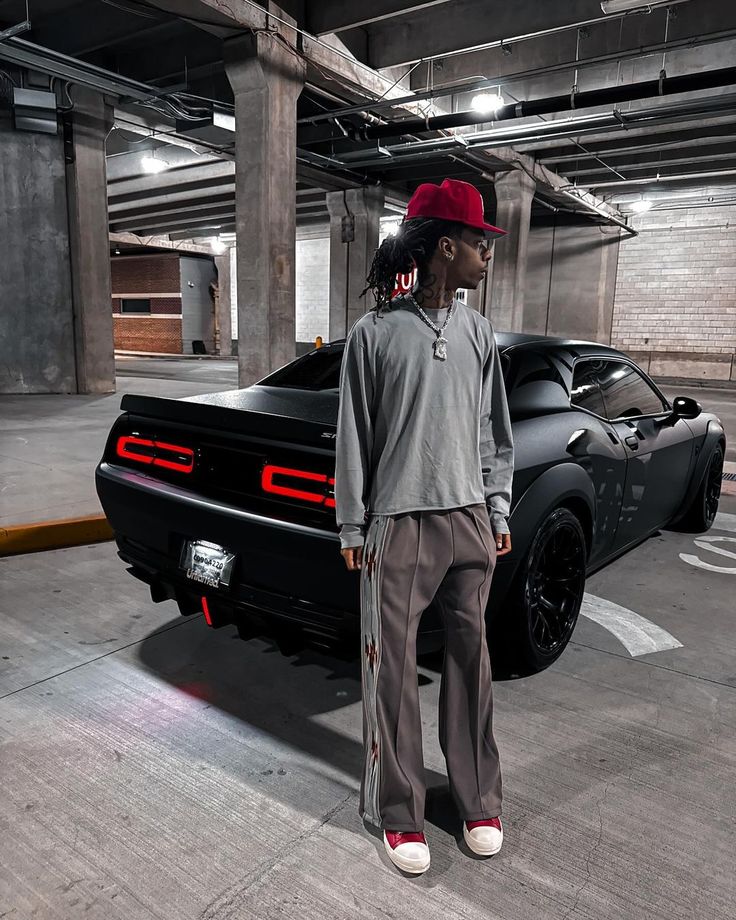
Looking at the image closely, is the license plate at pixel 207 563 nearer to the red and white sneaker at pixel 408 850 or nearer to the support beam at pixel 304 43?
the red and white sneaker at pixel 408 850

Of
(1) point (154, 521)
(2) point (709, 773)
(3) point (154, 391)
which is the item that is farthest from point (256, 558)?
(3) point (154, 391)

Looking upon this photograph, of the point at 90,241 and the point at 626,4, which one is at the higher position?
the point at 626,4

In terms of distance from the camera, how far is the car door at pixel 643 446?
350 cm

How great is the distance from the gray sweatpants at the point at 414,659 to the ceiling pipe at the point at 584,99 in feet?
32.4

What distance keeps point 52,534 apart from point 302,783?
2.85 m

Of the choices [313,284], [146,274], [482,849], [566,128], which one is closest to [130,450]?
[482,849]

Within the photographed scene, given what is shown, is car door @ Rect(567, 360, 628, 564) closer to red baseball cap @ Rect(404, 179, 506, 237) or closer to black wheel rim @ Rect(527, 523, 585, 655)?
black wheel rim @ Rect(527, 523, 585, 655)

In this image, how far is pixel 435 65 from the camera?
36.8 ft

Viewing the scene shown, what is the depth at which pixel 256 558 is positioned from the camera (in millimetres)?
2355

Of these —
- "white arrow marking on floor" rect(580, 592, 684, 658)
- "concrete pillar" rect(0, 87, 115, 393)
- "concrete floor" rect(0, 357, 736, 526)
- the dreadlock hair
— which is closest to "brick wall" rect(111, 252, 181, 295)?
"concrete floor" rect(0, 357, 736, 526)

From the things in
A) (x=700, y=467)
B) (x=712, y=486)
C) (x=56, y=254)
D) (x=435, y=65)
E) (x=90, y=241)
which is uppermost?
(x=435, y=65)

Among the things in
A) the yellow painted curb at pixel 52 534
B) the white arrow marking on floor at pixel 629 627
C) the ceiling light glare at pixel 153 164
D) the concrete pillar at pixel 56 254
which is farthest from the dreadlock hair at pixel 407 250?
the ceiling light glare at pixel 153 164

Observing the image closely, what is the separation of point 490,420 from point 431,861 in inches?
46.8

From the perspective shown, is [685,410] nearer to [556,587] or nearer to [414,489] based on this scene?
[556,587]
